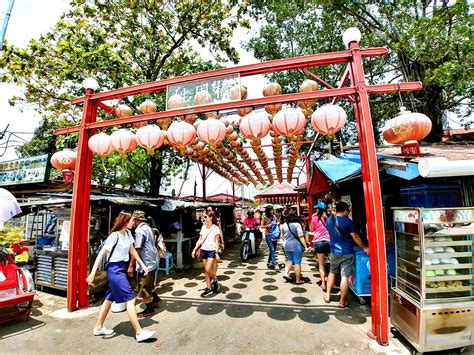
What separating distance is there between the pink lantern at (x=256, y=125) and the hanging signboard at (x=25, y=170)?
939cm

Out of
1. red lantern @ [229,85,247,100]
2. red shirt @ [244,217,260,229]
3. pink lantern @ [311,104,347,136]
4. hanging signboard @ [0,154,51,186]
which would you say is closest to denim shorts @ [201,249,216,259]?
red lantern @ [229,85,247,100]

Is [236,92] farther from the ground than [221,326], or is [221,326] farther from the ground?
[236,92]

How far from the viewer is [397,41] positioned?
11.1 meters

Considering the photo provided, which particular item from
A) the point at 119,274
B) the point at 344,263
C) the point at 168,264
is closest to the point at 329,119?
the point at 344,263

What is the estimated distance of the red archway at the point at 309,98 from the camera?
12.9 feet

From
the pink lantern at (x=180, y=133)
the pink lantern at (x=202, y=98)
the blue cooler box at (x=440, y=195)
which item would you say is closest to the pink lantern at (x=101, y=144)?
the pink lantern at (x=180, y=133)

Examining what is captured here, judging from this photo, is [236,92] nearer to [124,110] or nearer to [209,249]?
[124,110]

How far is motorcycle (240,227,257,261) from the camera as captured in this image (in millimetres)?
10078

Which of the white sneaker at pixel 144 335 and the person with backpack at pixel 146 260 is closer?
the white sneaker at pixel 144 335

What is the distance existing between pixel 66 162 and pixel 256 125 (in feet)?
16.1

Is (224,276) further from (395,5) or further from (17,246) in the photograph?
(395,5)

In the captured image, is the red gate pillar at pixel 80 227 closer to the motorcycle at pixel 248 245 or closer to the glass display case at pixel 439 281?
the motorcycle at pixel 248 245

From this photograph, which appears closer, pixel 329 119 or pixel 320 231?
pixel 329 119

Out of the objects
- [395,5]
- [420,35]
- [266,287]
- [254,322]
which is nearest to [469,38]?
[420,35]
